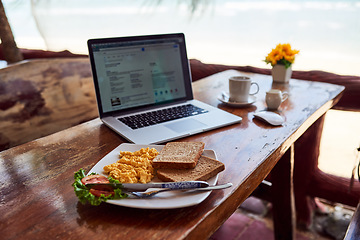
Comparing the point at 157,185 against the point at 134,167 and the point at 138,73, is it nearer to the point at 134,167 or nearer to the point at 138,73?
the point at 134,167

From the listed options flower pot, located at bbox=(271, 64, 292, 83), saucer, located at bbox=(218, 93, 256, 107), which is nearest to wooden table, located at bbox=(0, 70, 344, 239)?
saucer, located at bbox=(218, 93, 256, 107)

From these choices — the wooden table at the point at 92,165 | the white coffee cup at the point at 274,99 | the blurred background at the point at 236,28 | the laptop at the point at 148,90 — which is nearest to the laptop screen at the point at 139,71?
the laptop at the point at 148,90

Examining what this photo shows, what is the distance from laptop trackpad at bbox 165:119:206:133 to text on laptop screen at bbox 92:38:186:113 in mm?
198

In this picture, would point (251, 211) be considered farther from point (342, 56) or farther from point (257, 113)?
point (342, 56)

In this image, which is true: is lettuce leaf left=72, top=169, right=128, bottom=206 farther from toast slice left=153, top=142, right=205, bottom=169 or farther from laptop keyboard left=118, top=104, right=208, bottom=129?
laptop keyboard left=118, top=104, right=208, bottom=129

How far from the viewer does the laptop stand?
1.03 meters

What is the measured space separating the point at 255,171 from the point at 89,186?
0.41m

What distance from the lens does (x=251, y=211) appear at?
201 cm

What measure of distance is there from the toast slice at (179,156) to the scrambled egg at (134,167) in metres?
0.02

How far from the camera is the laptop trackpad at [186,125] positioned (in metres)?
1.00

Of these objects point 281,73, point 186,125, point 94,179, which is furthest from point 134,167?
point 281,73

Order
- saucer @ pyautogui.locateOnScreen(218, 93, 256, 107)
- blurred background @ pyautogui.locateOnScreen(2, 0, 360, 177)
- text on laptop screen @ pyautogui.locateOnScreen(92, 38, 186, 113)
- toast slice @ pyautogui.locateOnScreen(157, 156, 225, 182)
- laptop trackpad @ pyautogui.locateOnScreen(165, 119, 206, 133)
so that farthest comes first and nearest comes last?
blurred background @ pyautogui.locateOnScreen(2, 0, 360, 177) → saucer @ pyautogui.locateOnScreen(218, 93, 256, 107) → text on laptop screen @ pyautogui.locateOnScreen(92, 38, 186, 113) → laptop trackpad @ pyautogui.locateOnScreen(165, 119, 206, 133) → toast slice @ pyautogui.locateOnScreen(157, 156, 225, 182)

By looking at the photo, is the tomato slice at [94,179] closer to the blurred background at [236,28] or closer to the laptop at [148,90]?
the laptop at [148,90]

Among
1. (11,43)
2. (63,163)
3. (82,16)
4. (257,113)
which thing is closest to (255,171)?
(257,113)
